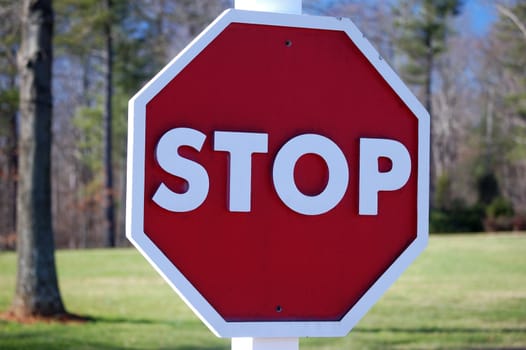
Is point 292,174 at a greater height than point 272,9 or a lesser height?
lesser

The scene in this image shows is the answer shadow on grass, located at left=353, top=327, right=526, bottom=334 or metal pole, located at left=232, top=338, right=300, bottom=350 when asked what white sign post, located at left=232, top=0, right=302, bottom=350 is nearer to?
metal pole, located at left=232, top=338, right=300, bottom=350

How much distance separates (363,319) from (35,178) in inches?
186

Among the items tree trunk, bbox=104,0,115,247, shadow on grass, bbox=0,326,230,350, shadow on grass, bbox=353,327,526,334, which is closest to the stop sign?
shadow on grass, bbox=0,326,230,350

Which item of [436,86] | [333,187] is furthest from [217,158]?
[436,86]

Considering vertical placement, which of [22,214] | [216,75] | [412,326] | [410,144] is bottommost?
[412,326]

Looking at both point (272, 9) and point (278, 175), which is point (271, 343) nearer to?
point (278, 175)

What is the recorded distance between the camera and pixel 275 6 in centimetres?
193

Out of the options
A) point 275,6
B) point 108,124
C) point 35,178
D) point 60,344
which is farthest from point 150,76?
point 275,6

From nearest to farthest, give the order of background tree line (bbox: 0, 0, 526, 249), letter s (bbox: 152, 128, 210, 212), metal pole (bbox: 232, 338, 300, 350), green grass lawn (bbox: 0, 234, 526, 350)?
letter s (bbox: 152, 128, 210, 212) → metal pole (bbox: 232, 338, 300, 350) → green grass lawn (bbox: 0, 234, 526, 350) → background tree line (bbox: 0, 0, 526, 249)

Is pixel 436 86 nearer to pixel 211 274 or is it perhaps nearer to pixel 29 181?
pixel 29 181

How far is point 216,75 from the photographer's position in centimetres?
182

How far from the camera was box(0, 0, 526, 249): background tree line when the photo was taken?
92.6ft

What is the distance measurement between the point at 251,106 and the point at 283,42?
178 mm

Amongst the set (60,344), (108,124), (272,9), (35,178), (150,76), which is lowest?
(60,344)
